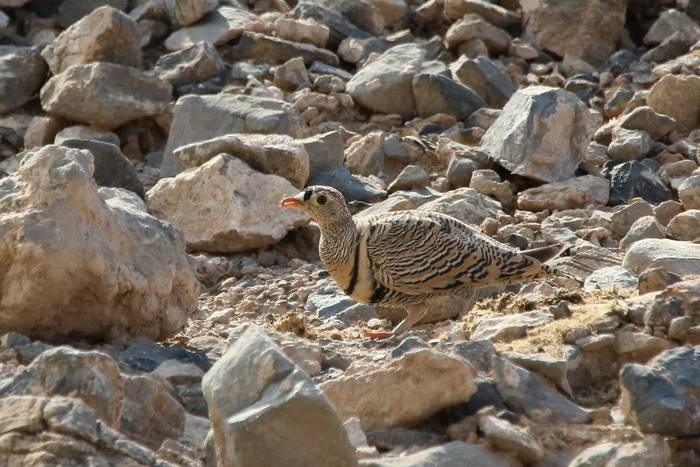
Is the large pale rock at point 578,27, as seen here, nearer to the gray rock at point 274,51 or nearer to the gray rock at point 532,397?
the gray rock at point 274,51

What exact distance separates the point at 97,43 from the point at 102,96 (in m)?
1.19

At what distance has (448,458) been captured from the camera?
5.38 m

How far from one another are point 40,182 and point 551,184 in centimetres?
605

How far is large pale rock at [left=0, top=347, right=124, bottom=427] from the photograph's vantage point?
5.32 m

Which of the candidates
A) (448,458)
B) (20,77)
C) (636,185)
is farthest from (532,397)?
(20,77)

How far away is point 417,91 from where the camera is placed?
14180 millimetres

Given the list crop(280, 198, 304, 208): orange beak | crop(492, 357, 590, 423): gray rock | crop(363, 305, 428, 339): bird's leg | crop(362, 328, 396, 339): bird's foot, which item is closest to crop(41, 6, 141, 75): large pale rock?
crop(280, 198, 304, 208): orange beak

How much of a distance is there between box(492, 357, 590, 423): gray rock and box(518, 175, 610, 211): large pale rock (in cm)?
604

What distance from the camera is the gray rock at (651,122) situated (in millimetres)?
13242

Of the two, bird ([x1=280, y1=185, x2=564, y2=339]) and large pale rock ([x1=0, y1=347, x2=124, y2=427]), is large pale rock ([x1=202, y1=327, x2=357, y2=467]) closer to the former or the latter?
large pale rock ([x1=0, y1=347, x2=124, y2=427])

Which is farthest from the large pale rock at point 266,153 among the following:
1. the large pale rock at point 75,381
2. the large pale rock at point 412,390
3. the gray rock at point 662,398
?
the large pale rock at point 75,381

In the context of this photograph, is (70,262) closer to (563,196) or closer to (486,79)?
(563,196)

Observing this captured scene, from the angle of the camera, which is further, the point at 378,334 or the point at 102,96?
the point at 102,96

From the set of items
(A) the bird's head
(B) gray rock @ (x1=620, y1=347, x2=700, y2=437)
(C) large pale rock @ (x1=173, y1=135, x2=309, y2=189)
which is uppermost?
(B) gray rock @ (x1=620, y1=347, x2=700, y2=437)
